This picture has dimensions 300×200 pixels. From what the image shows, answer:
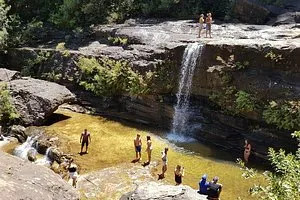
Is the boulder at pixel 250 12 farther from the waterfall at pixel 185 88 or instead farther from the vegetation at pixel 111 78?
the vegetation at pixel 111 78

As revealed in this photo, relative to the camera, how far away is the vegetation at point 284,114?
58.9ft

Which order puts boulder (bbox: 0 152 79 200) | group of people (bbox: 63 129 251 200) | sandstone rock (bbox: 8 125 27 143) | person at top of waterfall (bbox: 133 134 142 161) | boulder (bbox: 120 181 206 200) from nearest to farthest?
boulder (bbox: 0 152 79 200)
boulder (bbox: 120 181 206 200)
group of people (bbox: 63 129 251 200)
person at top of waterfall (bbox: 133 134 142 161)
sandstone rock (bbox: 8 125 27 143)

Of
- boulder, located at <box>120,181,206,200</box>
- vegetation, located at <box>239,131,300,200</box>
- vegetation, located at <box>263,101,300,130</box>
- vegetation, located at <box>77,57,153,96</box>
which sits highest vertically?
vegetation, located at <box>239,131,300,200</box>

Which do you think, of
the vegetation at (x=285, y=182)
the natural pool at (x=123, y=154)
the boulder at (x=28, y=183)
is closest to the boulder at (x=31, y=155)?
the natural pool at (x=123, y=154)

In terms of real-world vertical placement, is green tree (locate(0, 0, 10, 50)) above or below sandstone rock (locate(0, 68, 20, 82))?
above

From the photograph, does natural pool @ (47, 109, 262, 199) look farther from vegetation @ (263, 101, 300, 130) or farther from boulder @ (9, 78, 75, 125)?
vegetation @ (263, 101, 300, 130)

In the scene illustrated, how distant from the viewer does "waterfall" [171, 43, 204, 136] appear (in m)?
21.7

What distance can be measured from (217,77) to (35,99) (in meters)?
9.66

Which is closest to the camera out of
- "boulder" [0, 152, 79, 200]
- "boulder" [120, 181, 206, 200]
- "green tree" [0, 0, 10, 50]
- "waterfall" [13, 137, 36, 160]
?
"boulder" [0, 152, 79, 200]

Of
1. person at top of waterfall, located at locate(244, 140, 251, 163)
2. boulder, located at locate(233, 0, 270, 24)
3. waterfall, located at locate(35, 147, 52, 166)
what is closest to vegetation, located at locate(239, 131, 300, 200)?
person at top of waterfall, located at locate(244, 140, 251, 163)

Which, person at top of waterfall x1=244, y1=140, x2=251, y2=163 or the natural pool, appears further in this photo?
person at top of waterfall x1=244, y1=140, x2=251, y2=163

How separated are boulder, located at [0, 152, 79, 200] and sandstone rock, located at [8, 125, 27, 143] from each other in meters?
12.6

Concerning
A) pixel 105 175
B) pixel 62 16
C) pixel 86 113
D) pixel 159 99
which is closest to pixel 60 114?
pixel 86 113

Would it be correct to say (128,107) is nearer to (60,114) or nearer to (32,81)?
(60,114)
